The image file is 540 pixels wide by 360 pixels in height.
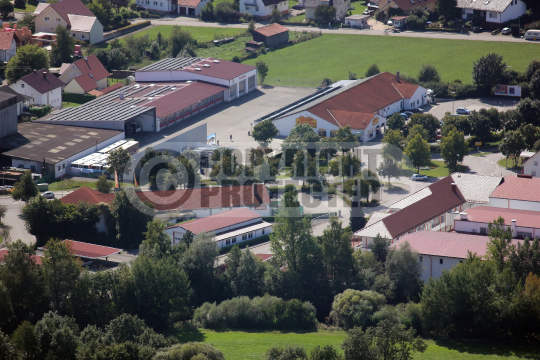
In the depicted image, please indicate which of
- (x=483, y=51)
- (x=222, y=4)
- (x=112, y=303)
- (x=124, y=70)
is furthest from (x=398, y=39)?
(x=112, y=303)

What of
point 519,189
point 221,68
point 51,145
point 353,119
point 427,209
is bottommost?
point 427,209

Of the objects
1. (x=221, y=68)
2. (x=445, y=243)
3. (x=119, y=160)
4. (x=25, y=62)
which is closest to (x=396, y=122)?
(x=221, y=68)

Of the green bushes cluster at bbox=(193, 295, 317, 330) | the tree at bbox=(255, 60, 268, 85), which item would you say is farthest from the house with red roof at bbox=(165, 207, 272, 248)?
the tree at bbox=(255, 60, 268, 85)

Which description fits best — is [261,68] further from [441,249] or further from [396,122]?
[441,249]

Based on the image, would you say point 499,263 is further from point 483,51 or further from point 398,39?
point 398,39

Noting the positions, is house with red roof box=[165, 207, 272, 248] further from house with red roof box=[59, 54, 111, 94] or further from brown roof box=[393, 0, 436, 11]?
brown roof box=[393, 0, 436, 11]

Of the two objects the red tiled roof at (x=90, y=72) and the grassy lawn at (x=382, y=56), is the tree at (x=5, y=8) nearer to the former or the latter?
the red tiled roof at (x=90, y=72)

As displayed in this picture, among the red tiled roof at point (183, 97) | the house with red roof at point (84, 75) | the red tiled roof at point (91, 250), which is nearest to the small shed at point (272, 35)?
the red tiled roof at point (183, 97)
